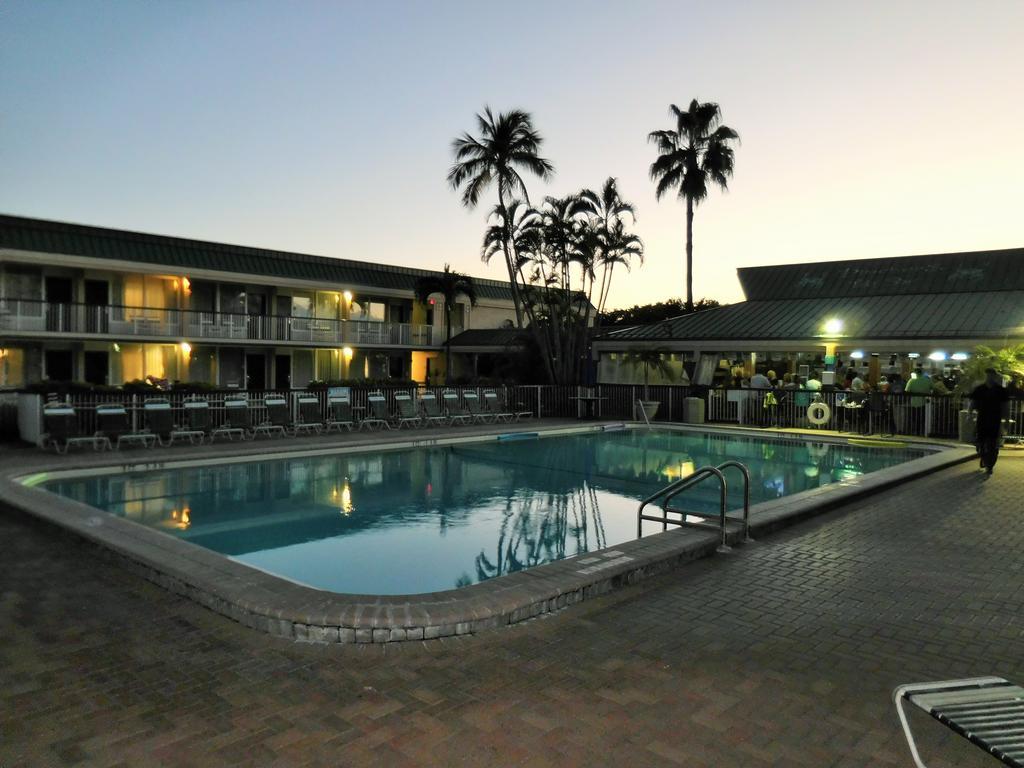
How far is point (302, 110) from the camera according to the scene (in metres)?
20.5

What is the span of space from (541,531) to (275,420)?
31.1 feet

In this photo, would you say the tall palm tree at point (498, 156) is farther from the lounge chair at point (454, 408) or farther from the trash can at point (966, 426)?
the trash can at point (966, 426)

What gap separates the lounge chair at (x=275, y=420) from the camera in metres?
16.4

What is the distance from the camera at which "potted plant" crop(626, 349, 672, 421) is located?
2225 centimetres

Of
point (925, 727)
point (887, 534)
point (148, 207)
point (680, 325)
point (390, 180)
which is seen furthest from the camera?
point (148, 207)

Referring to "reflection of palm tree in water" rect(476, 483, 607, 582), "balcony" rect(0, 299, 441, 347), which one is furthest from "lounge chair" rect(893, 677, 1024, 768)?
"balcony" rect(0, 299, 441, 347)

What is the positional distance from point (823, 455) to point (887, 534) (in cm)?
859

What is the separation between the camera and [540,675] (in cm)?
404

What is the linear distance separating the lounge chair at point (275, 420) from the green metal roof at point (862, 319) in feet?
42.9

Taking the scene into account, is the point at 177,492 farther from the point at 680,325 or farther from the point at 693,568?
the point at 680,325

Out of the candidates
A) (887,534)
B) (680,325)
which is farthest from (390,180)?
(887,534)

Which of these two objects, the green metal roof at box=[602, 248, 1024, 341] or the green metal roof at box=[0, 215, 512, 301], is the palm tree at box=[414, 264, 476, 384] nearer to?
the green metal roof at box=[0, 215, 512, 301]

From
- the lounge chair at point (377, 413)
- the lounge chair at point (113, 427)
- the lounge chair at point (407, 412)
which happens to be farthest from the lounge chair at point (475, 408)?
the lounge chair at point (113, 427)

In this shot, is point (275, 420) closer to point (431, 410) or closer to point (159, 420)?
point (159, 420)
